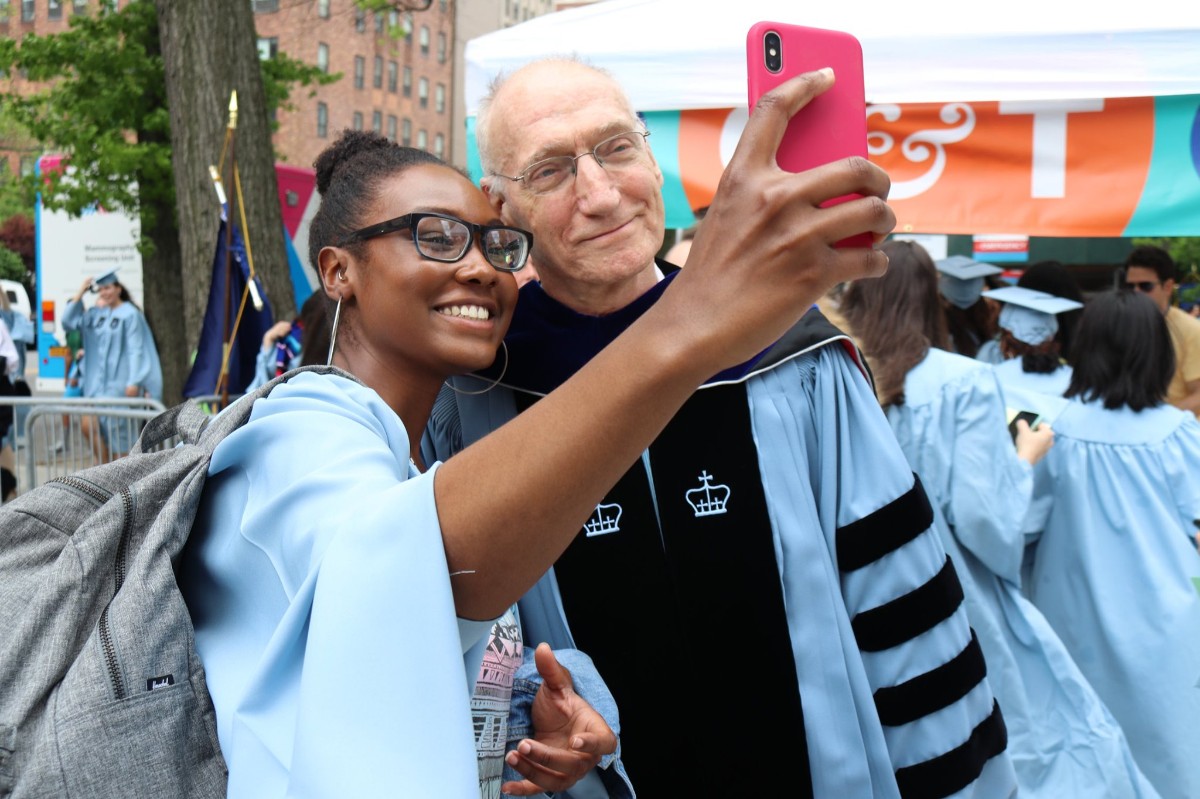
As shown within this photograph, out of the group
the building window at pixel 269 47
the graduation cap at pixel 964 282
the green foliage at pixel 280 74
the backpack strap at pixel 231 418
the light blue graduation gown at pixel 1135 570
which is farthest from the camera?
the building window at pixel 269 47

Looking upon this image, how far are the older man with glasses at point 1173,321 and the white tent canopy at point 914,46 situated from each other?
5.29ft

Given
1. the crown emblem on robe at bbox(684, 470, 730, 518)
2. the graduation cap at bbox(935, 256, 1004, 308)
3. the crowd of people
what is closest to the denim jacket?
the crowd of people

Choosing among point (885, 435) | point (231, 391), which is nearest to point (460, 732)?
point (885, 435)

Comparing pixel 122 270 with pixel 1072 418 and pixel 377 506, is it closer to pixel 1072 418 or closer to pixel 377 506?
pixel 1072 418

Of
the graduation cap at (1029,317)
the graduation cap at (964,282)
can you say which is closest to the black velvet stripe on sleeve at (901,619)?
the graduation cap at (1029,317)

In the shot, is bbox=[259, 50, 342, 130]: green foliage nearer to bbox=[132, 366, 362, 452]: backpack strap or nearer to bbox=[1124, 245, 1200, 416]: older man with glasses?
bbox=[1124, 245, 1200, 416]: older man with glasses

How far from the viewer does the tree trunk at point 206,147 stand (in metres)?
7.10

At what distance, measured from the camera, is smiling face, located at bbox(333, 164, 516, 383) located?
67.9 inches

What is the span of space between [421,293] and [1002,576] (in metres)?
2.92

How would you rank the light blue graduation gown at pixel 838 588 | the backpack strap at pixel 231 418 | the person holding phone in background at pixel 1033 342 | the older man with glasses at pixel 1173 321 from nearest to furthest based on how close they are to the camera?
1. the backpack strap at pixel 231 418
2. the light blue graduation gown at pixel 838 588
3. the person holding phone in background at pixel 1033 342
4. the older man with glasses at pixel 1173 321

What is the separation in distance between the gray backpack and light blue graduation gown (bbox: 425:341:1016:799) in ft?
3.34

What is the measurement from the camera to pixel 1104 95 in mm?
4078

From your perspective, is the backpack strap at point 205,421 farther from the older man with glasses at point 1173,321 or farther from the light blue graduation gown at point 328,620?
the older man with glasses at point 1173,321

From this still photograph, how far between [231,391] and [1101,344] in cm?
437
